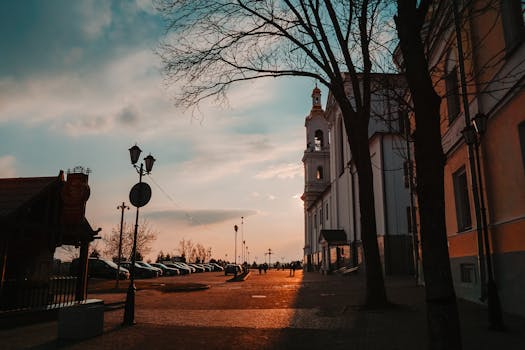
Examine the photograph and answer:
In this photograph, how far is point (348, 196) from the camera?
4538 cm

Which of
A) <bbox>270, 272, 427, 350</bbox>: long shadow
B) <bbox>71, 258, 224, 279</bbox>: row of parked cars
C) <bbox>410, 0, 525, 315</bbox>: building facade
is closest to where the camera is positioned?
<bbox>270, 272, 427, 350</bbox>: long shadow

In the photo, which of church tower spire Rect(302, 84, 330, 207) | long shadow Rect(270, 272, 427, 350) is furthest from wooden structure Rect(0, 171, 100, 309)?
church tower spire Rect(302, 84, 330, 207)

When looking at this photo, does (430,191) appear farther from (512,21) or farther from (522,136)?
(512,21)

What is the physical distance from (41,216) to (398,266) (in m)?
28.3

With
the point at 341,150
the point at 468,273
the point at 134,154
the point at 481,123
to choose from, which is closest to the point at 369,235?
the point at 468,273

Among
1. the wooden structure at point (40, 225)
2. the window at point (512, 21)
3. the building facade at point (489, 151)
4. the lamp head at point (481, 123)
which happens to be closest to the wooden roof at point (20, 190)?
the wooden structure at point (40, 225)

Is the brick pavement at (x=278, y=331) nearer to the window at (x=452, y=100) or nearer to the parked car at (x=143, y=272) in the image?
the window at (x=452, y=100)

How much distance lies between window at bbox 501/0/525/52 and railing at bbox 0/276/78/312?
1317 centimetres

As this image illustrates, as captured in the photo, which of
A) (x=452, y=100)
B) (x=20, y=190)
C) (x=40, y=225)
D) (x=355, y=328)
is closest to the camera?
(x=355, y=328)

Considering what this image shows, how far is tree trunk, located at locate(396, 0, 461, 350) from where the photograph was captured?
462cm

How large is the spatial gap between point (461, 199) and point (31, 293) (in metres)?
13.4

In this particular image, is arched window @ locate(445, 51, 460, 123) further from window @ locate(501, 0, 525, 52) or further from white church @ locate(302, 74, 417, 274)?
window @ locate(501, 0, 525, 52)

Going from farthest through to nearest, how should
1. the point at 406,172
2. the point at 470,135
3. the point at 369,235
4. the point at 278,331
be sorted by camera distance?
the point at 406,172, the point at 369,235, the point at 470,135, the point at 278,331

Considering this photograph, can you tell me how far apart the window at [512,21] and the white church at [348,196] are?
8.88 feet
